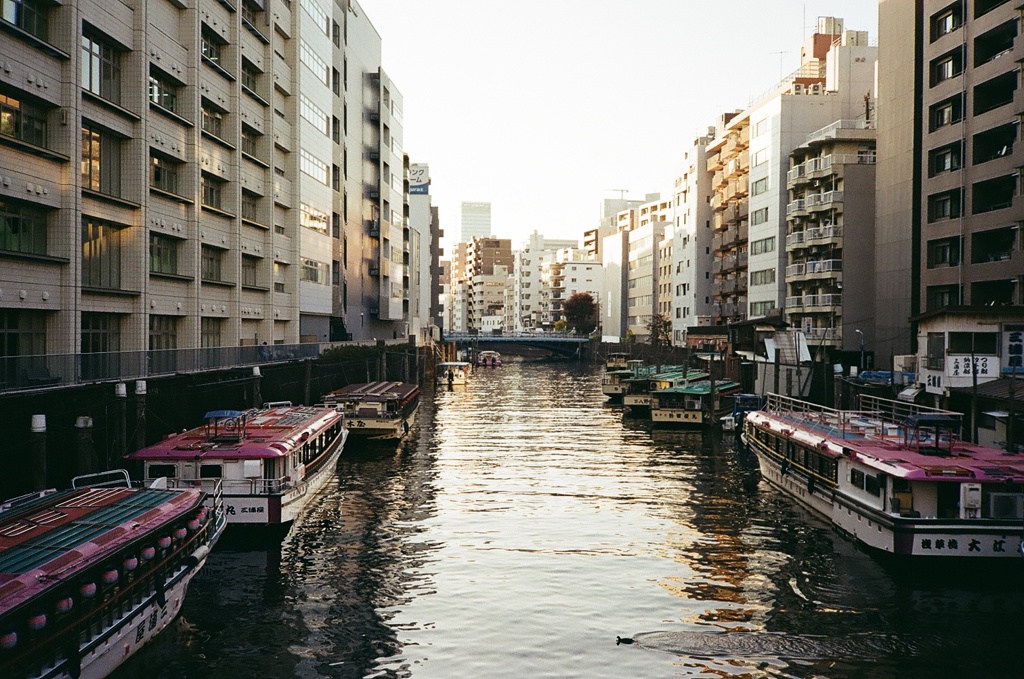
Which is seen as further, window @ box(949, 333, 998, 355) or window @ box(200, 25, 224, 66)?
window @ box(200, 25, 224, 66)

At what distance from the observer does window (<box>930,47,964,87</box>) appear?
59688 millimetres

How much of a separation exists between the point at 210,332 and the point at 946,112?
53.5 m

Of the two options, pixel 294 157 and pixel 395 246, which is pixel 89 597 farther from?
pixel 395 246

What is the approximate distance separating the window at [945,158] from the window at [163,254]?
2044 inches

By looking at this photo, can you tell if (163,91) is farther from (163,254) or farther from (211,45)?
(211,45)

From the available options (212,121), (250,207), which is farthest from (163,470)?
(250,207)

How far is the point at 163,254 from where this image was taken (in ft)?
159

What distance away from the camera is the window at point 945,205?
59.9m

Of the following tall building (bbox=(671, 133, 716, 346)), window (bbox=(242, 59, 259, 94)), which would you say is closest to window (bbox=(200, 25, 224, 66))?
window (bbox=(242, 59, 259, 94))

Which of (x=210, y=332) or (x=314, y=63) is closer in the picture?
(x=210, y=332)

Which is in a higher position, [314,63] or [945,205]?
[314,63]

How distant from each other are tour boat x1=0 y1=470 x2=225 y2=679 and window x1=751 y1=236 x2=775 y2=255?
272 feet

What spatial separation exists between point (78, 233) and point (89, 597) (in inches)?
972

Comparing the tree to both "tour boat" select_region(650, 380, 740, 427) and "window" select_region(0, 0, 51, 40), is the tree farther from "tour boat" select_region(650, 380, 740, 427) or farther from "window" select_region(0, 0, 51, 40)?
"window" select_region(0, 0, 51, 40)
